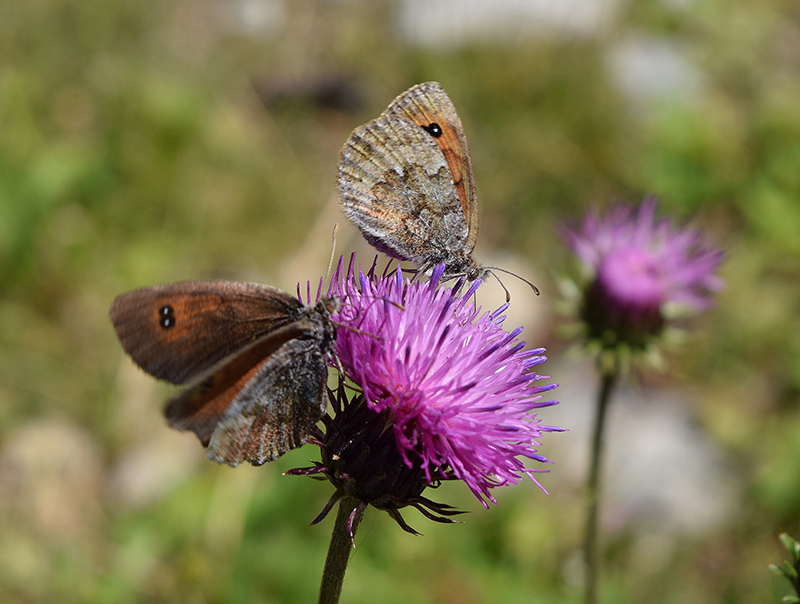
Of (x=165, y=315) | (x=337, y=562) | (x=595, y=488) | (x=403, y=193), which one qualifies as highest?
(x=403, y=193)

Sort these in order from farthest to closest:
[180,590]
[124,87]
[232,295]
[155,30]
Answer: [155,30], [124,87], [180,590], [232,295]

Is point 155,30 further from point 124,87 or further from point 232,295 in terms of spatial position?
point 232,295

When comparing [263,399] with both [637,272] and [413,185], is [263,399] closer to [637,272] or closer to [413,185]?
[413,185]

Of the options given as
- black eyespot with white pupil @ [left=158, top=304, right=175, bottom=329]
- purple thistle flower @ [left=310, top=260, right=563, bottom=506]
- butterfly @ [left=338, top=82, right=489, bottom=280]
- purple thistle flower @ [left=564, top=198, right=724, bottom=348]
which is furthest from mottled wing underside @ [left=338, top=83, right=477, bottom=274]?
purple thistle flower @ [left=564, top=198, right=724, bottom=348]

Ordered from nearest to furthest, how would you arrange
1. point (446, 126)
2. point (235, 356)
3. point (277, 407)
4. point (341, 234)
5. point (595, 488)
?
point (235, 356) < point (277, 407) < point (446, 126) < point (595, 488) < point (341, 234)

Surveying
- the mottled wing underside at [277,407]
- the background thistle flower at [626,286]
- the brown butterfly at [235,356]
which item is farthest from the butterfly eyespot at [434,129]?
the background thistle flower at [626,286]

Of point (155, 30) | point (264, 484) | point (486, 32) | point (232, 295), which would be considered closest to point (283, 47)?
point (155, 30)

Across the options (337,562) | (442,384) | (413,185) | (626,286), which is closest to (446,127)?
(413,185)
